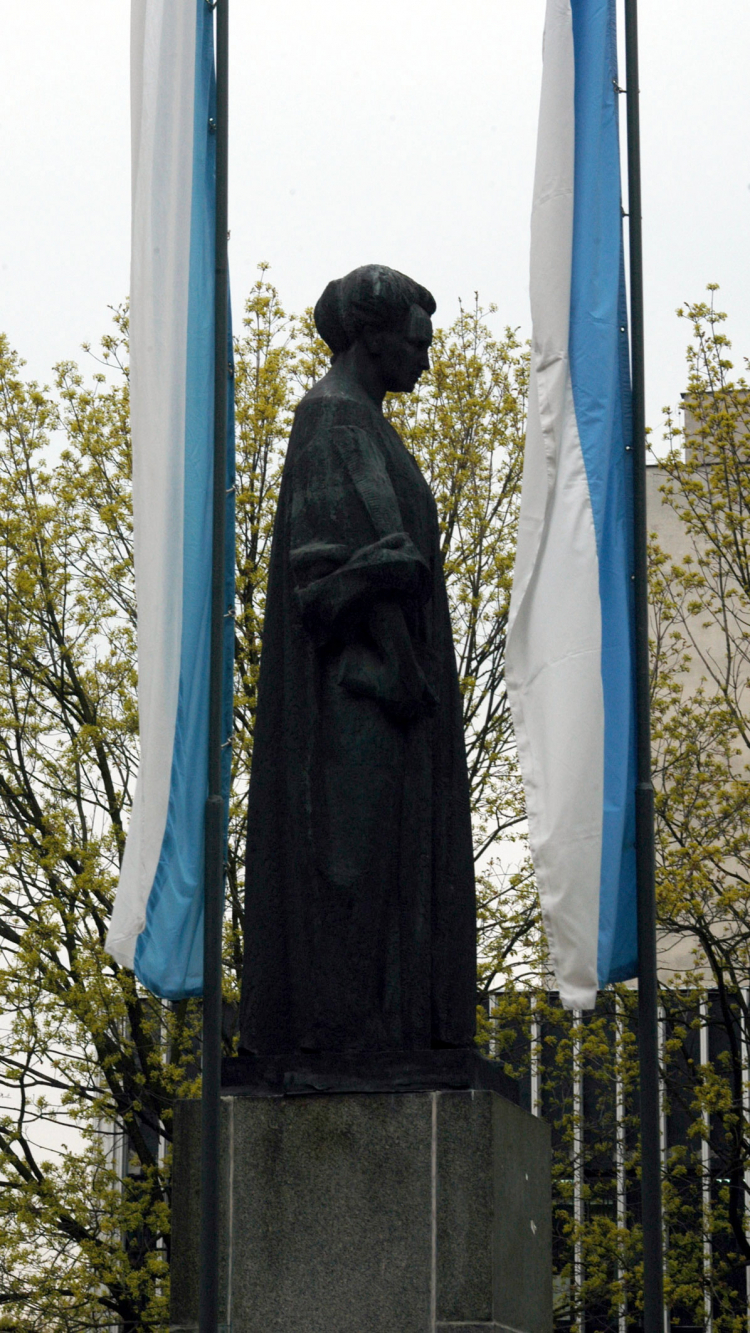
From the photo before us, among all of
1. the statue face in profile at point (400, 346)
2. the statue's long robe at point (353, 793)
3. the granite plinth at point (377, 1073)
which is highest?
the statue face in profile at point (400, 346)

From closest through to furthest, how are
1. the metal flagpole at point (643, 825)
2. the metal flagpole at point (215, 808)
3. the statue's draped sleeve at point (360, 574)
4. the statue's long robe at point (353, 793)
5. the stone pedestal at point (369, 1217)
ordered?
1. the stone pedestal at point (369, 1217)
2. the metal flagpole at point (215, 808)
3. the statue's long robe at point (353, 793)
4. the statue's draped sleeve at point (360, 574)
5. the metal flagpole at point (643, 825)

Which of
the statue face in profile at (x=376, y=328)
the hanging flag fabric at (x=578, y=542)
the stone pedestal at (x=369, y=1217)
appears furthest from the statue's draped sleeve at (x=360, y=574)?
the stone pedestal at (x=369, y=1217)

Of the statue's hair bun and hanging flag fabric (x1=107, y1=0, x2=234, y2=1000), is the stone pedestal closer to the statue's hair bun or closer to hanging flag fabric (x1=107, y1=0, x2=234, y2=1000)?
hanging flag fabric (x1=107, y1=0, x2=234, y2=1000)

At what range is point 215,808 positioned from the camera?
8023 millimetres

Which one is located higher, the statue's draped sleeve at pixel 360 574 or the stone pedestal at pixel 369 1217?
the statue's draped sleeve at pixel 360 574

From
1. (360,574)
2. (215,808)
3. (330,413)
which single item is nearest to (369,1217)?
(215,808)

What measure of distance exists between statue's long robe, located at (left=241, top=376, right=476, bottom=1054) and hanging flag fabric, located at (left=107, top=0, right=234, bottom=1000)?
562mm

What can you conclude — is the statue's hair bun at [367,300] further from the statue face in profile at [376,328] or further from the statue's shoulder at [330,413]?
the statue's shoulder at [330,413]

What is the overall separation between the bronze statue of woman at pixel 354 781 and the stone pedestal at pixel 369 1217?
0.31 meters

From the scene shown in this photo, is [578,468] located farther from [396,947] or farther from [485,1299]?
[485,1299]

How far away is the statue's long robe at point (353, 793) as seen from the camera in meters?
7.22

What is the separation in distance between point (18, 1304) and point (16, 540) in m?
6.45

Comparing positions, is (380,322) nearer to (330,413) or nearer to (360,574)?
(330,413)

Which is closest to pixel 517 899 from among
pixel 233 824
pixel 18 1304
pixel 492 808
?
pixel 492 808
